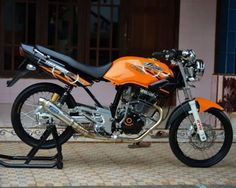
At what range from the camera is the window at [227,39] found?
30.1 ft

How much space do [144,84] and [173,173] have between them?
3.47 ft

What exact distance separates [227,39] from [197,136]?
3.11m

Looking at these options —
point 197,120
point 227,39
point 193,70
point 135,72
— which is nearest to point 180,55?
point 193,70

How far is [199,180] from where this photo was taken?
6.20m

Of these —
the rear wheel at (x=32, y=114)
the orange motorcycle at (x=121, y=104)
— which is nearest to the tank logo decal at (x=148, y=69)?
the orange motorcycle at (x=121, y=104)

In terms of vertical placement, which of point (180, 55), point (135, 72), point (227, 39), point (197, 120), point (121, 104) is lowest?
point (197, 120)

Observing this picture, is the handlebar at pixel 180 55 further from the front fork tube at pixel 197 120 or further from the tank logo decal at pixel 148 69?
the front fork tube at pixel 197 120

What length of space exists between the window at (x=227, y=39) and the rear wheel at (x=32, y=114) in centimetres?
369

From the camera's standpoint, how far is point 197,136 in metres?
6.68

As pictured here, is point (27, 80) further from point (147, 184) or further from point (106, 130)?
point (147, 184)

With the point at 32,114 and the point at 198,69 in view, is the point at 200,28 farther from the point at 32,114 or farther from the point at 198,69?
the point at 32,114

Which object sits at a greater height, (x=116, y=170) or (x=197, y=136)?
(x=197, y=136)

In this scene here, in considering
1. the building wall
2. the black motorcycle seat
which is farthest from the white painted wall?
the black motorcycle seat

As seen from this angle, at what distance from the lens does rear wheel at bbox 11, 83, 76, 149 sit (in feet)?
21.2
